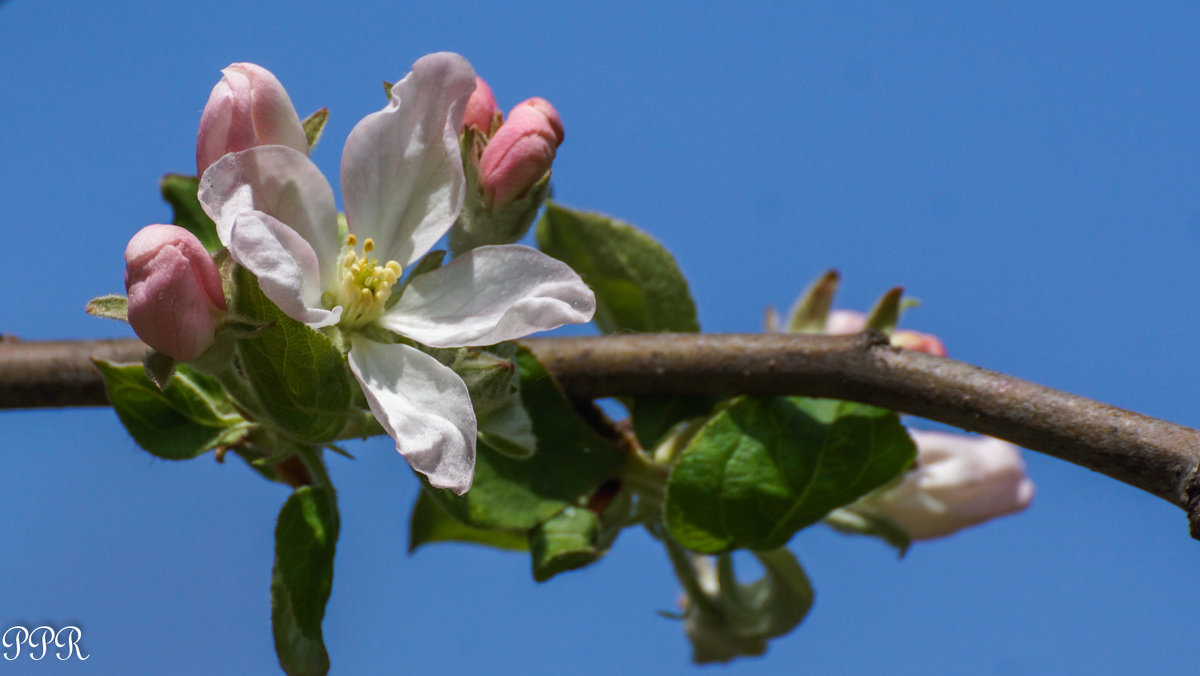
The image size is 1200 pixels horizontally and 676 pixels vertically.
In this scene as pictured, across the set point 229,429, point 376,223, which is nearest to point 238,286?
point 376,223

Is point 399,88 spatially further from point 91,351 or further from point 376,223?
point 91,351

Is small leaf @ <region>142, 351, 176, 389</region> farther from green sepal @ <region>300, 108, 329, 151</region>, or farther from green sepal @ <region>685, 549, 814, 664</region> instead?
green sepal @ <region>685, 549, 814, 664</region>

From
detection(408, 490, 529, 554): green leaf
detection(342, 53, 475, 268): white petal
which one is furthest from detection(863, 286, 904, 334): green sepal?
detection(342, 53, 475, 268): white petal

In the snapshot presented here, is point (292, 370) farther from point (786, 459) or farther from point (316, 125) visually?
point (786, 459)

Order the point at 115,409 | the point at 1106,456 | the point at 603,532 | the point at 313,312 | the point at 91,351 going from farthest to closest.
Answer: the point at 603,532, the point at 91,351, the point at 115,409, the point at 1106,456, the point at 313,312

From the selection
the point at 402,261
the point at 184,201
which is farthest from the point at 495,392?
the point at 184,201

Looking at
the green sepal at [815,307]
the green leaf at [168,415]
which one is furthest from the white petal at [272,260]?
the green sepal at [815,307]

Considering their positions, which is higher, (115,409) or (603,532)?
(115,409)
